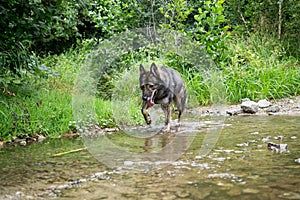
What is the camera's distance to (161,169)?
3773 millimetres

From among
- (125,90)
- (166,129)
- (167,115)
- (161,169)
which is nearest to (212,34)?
(125,90)

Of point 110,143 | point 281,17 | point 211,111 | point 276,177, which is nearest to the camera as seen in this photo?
point 276,177

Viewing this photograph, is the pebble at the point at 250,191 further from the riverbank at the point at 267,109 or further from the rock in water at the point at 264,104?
the rock in water at the point at 264,104

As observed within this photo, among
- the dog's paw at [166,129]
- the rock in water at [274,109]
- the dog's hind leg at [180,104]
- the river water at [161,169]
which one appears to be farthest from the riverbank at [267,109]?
the river water at [161,169]

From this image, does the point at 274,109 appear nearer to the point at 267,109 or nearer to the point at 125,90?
the point at 267,109

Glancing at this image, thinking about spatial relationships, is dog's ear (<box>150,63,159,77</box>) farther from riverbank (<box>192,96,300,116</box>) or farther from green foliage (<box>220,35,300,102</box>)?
green foliage (<box>220,35,300,102</box>)

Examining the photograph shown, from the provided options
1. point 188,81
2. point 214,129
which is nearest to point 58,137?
point 214,129

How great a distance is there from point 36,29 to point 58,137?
1583 millimetres

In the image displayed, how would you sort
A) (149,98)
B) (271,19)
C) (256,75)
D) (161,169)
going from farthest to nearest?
(271,19)
(256,75)
(149,98)
(161,169)

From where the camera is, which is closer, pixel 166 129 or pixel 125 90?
pixel 166 129

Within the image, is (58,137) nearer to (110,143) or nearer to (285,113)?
(110,143)

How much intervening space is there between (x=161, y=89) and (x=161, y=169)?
2507 millimetres

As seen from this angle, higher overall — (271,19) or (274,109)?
(271,19)

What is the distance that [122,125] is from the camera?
6.98 metres
